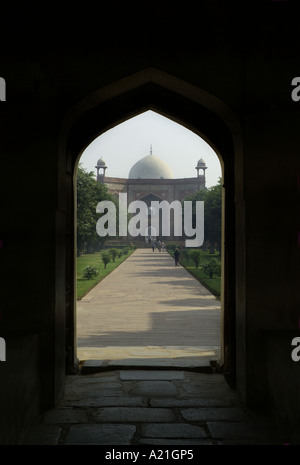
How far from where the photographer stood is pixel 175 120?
4.30m

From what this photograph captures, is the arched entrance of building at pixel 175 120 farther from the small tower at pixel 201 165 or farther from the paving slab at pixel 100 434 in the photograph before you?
the small tower at pixel 201 165

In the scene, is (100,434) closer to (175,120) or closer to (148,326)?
(175,120)

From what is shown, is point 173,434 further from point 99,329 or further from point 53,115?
point 99,329

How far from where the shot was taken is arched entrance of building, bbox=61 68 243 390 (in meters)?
3.35

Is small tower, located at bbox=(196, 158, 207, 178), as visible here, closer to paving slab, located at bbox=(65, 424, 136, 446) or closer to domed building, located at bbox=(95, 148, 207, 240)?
domed building, located at bbox=(95, 148, 207, 240)

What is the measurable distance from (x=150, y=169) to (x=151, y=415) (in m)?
52.5

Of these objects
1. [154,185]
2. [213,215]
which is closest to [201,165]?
[154,185]

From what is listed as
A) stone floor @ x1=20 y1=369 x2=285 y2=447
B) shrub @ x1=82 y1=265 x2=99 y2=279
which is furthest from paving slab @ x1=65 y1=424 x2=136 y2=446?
shrub @ x1=82 y1=265 x2=99 y2=279

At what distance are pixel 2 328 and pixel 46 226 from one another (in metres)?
0.72

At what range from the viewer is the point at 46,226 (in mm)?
3105

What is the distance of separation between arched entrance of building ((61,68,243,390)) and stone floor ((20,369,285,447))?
13.3 inches

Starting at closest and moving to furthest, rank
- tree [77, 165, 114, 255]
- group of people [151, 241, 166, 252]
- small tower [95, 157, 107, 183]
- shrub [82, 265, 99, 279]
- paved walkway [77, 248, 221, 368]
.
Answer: paved walkway [77, 248, 221, 368], shrub [82, 265, 99, 279], tree [77, 165, 114, 255], group of people [151, 241, 166, 252], small tower [95, 157, 107, 183]

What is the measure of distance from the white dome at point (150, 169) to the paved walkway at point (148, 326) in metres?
43.1

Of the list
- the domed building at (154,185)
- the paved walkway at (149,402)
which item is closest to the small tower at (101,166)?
the domed building at (154,185)
